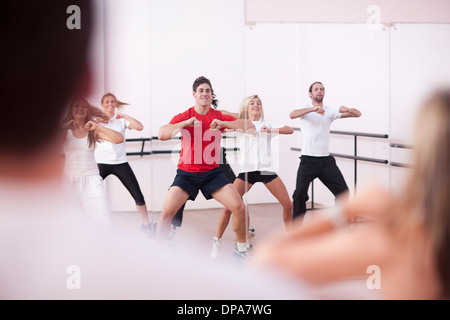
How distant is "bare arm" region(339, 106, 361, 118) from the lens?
3.93 m

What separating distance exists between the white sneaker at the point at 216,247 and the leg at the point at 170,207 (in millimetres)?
328

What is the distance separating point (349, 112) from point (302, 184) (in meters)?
0.60

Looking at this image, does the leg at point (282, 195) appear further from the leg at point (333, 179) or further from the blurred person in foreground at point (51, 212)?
the blurred person in foreground at point (51, 212)

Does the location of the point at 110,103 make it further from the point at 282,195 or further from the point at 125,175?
the point at 282,195

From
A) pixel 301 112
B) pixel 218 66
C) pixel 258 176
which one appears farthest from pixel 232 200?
pixel 218 66

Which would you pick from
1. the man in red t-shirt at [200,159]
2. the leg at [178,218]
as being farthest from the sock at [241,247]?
the leg at [178,218]

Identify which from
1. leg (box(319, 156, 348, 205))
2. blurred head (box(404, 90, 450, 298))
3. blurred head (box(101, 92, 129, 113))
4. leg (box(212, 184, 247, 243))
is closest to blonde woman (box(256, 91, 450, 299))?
blurred head (box(404, 90, 450, 298))

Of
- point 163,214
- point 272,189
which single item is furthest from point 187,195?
point 272,189

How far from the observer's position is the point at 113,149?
3697mm

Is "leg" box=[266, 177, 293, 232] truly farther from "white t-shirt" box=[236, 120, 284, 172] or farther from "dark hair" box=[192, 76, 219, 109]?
"dark hair" box=[192, 76, 219, 109]

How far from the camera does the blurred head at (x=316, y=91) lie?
3.84 m

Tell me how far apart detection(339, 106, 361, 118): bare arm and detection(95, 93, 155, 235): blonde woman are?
1.36 meters

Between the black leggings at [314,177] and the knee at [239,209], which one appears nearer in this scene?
the knee at [239,209]
